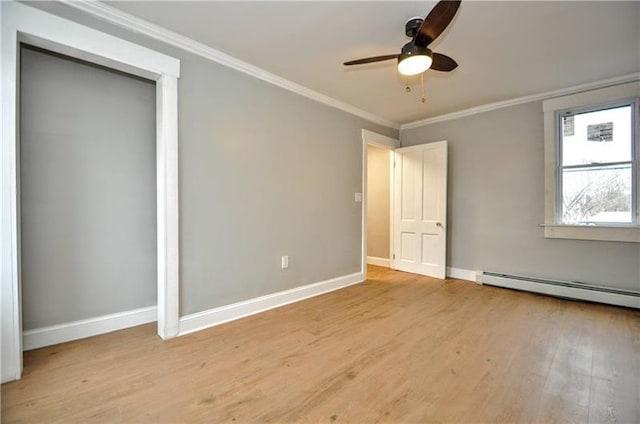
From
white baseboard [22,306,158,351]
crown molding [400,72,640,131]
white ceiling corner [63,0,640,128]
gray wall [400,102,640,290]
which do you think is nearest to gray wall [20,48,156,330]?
white baseboard [22,306,158,351]

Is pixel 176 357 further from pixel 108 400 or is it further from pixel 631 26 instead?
pixel 631 26

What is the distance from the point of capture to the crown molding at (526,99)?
322 centimetres

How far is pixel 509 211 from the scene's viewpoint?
399cm

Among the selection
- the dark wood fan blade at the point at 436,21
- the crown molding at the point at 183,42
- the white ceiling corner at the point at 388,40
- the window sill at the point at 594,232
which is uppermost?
the white ceiling corner at the point at 388,40

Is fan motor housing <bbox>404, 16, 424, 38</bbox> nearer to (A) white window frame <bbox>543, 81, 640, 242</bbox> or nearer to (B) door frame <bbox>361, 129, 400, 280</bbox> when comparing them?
(B) door frame <bbox>361, 129, 400, 280</bbox>

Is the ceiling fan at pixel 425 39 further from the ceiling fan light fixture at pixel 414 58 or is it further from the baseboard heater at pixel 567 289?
the baseboard heater at pixel 567 289

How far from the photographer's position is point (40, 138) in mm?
2268

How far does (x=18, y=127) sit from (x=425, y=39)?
2746mm

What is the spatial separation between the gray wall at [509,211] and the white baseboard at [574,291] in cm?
13

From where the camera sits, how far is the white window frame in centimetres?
316

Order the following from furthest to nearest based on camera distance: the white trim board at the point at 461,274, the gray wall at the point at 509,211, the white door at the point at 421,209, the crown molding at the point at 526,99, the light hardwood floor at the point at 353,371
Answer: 1. the white door at the point at 421,209
2. the white trim board at the point at 461,274
3. the gray wall at the point at 509,211
4. the crown molding at the point at 526,99
5. the light hardwood floor at the point at 353,371

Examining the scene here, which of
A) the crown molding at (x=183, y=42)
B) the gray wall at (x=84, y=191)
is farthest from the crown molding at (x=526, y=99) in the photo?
the gray wall at (x=84, y=191)

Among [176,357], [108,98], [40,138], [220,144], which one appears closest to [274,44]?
[220,144]

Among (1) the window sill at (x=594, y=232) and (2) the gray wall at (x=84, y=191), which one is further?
(1) the window sill at (x=594, y=232)
